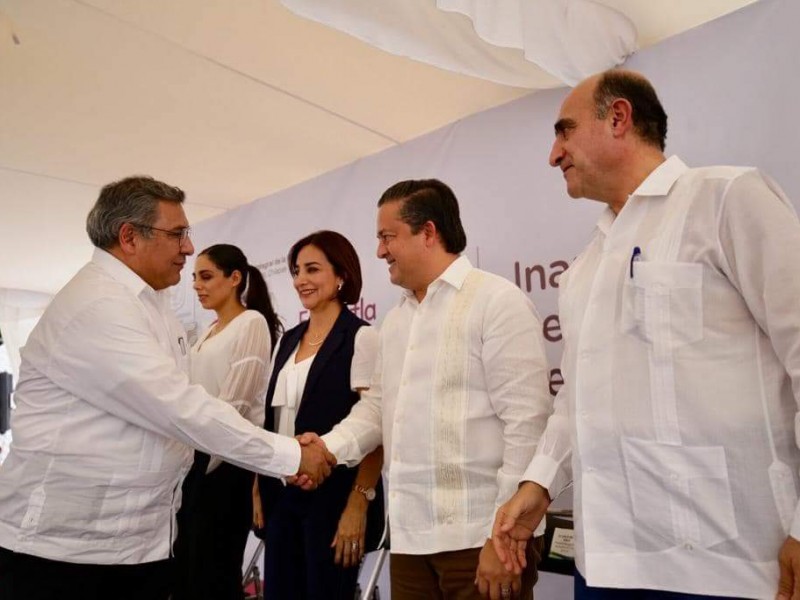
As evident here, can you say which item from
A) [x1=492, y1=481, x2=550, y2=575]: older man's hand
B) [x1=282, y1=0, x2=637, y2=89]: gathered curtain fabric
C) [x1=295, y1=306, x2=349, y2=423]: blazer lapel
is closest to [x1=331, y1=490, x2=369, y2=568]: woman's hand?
[x1=295, y1=306, x2=349, y2=423]: blazer lapel

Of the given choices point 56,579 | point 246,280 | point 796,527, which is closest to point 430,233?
point 796,527

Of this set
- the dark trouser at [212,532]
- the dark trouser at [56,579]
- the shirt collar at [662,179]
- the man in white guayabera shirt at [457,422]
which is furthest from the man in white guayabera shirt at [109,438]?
the shirt collar at [662,179]

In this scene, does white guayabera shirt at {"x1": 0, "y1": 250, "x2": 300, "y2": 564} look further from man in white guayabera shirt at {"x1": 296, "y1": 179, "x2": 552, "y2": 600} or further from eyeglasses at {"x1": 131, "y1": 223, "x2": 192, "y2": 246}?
man in white guayabera shirt at {"x1": 296, "y1": 179, "x2": 552, "y2": 600}

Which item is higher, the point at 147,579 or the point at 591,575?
the point at 591,575

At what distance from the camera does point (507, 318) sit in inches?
64.6

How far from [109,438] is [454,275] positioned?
999 millimetres

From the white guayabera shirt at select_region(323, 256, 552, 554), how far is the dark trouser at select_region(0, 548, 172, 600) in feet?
2.38

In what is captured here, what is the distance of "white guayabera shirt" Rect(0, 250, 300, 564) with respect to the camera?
1.62m

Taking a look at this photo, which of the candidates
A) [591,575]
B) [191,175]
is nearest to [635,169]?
[591,575]

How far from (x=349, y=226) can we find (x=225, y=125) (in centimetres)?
86

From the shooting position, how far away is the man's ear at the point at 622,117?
131 centimetres

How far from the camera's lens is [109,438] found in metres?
1.70

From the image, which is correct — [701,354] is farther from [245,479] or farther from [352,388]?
[245,479]

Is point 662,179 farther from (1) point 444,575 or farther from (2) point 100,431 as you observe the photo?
(2) point 100,431
